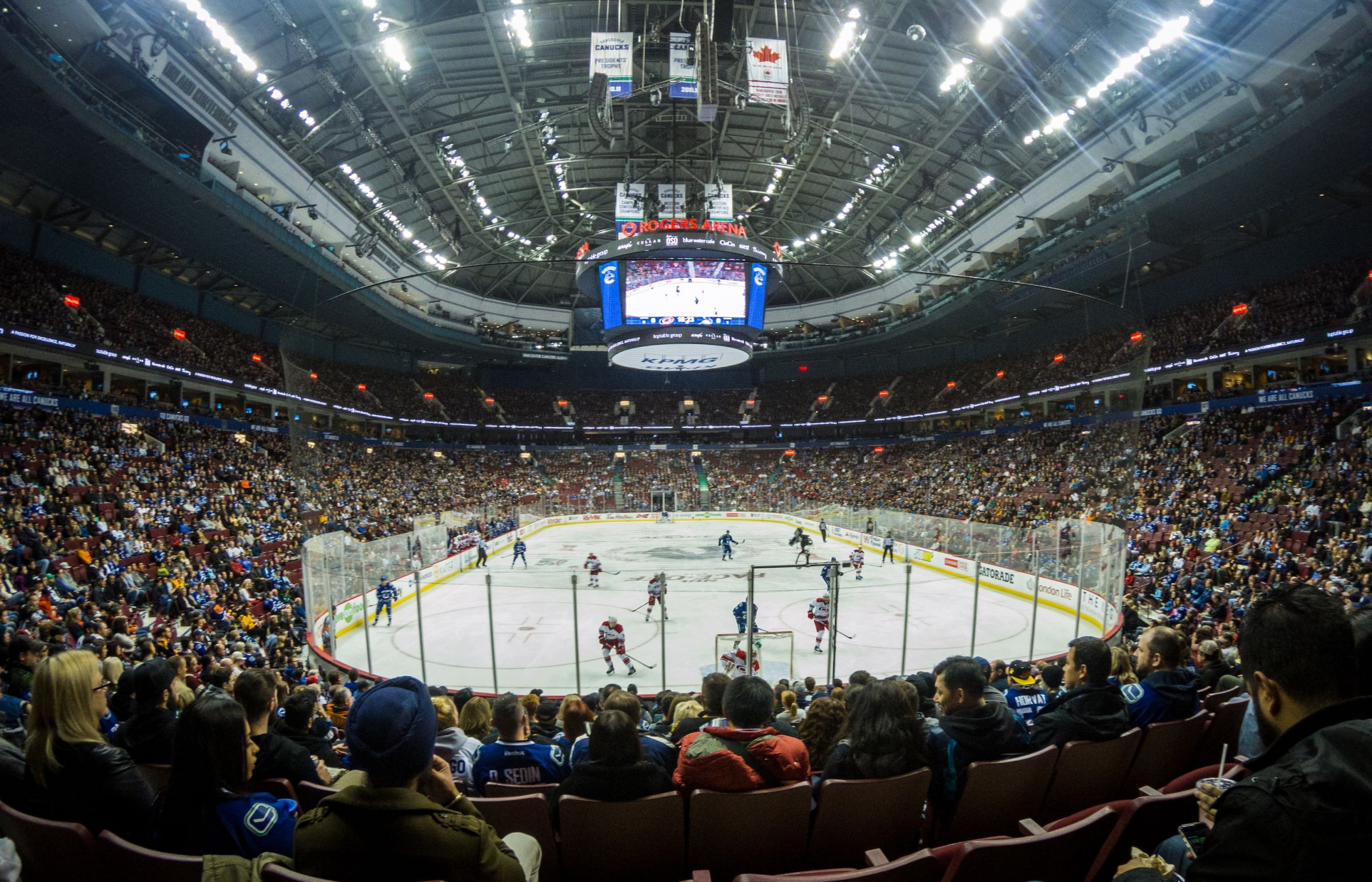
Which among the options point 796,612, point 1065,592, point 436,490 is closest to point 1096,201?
point 1065,592

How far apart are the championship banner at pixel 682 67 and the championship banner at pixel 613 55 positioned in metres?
1.31

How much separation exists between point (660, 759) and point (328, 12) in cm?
2278

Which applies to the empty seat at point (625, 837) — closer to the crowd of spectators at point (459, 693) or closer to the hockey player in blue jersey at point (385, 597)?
the crowd of spectators at point (459, 693)

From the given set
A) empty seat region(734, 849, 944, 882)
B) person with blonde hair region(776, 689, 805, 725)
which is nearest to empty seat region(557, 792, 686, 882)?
empty seat region(734, 849, 944, 882)

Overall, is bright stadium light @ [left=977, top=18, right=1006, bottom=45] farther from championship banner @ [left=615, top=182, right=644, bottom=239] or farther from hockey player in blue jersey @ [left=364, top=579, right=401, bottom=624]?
hockey player in blue jersey @ [left=364, top=579, right=401, bottom=624]

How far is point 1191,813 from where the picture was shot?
2770 mm

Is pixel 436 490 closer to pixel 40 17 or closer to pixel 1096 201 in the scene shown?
pixel 40 17

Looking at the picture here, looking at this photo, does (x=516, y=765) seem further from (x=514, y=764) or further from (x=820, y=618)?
(x=820, y=618)

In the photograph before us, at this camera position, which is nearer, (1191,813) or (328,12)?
(1191,813)

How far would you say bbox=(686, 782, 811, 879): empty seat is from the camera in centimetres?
314

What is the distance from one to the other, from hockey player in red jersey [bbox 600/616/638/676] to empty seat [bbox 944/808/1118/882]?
915cm

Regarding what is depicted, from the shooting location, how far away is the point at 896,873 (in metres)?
2.35

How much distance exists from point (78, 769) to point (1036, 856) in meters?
3.87

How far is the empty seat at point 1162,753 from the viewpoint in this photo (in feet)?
→ 13.0
